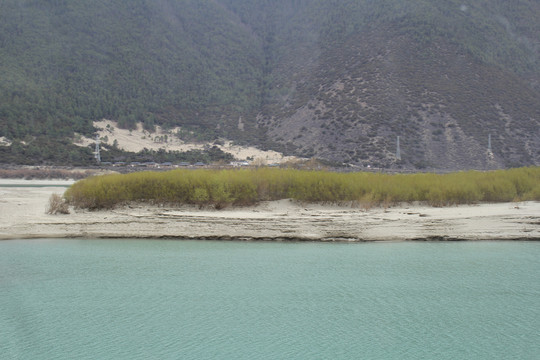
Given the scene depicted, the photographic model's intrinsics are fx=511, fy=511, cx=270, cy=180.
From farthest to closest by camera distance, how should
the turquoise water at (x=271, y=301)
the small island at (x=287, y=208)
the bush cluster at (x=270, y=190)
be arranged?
1. the bush cluster at (x=270, y=190)
2. the small island at (x=287, y=208)
3. the turquoise water at (x=271, y=301)

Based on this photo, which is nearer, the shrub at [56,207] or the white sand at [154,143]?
the shrub at [56,207]

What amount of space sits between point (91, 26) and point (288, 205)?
53.7 m

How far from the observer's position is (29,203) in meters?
20.1

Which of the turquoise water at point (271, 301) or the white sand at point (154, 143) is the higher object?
the white sand at point (154, 143)

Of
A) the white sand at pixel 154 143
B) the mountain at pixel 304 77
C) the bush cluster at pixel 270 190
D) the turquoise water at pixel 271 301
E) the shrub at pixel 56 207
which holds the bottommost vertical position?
the turquoise water at pixel 271 301

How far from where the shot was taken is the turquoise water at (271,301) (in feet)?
26.1

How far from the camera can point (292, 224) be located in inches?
626

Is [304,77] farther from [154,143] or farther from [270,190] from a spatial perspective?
[270,190]

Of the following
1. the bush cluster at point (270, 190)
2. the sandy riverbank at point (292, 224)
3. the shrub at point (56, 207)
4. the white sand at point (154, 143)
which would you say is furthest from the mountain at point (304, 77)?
the sandy riverbank at point (292, 224)

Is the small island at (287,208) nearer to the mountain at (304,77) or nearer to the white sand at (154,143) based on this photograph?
the mountain at (304,77)

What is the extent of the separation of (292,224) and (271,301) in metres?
6.06

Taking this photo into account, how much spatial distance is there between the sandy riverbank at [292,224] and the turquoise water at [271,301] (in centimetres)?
79

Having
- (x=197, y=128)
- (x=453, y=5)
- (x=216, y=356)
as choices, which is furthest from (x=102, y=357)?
(x=453, y=5)

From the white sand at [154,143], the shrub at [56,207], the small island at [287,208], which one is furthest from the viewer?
the white sand at [154,143]
